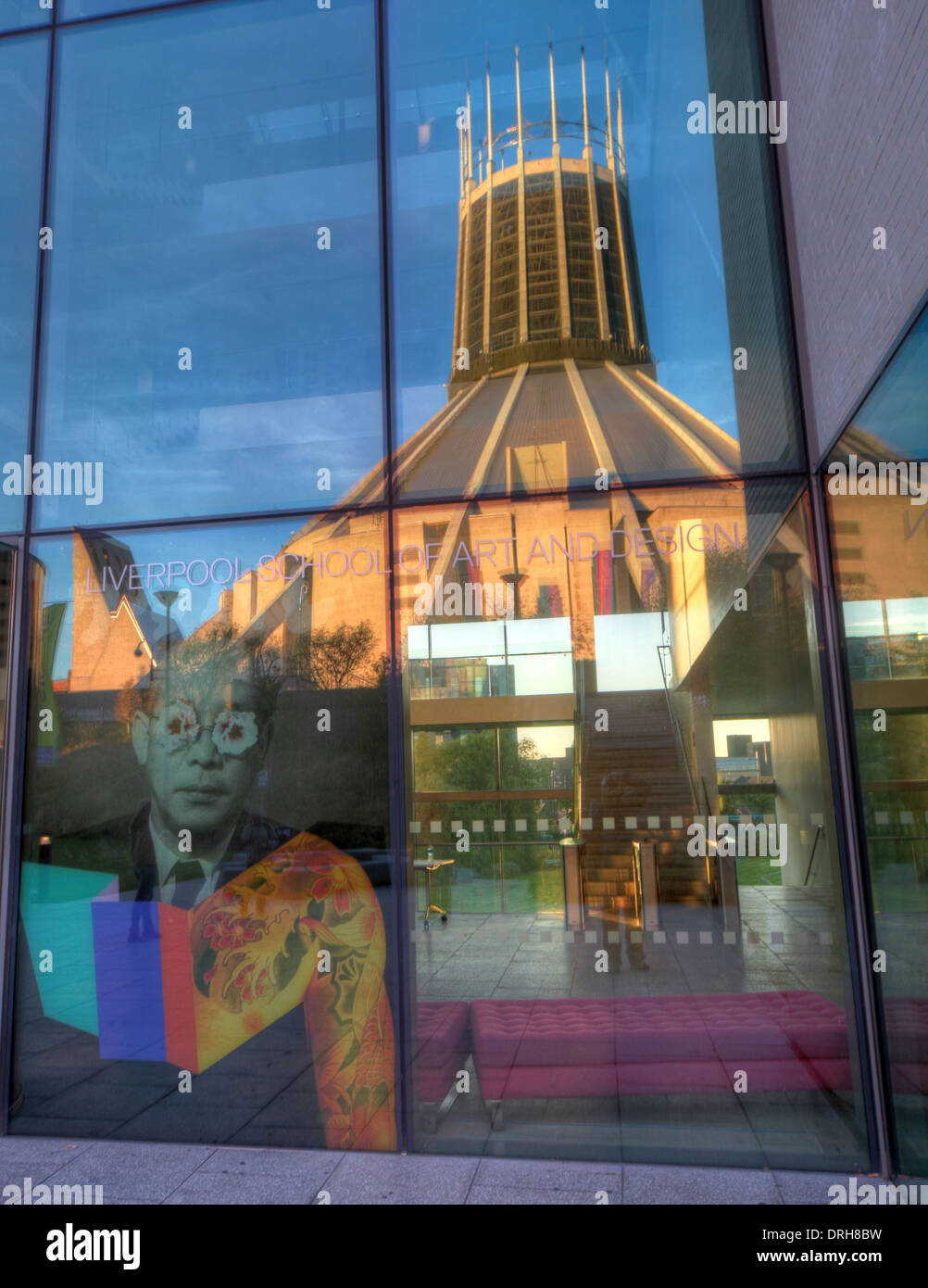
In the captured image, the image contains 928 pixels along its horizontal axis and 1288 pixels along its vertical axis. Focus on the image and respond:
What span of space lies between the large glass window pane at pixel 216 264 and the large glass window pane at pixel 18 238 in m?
0.14

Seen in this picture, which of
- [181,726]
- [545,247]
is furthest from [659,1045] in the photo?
[545,247]

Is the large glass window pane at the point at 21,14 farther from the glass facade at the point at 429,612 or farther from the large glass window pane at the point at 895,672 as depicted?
the large glass window pane at the point at 895,672

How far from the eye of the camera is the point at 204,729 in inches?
204

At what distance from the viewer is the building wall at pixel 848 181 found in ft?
10.9

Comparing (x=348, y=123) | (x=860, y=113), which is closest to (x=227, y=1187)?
(x=860, y=113)

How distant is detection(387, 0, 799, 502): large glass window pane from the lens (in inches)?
195

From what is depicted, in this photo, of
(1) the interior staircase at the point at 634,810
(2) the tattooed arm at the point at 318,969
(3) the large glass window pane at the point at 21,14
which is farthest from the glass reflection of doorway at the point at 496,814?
(3) the large glass window pane at the point at 21,14

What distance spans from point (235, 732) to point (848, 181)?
4.05 meters

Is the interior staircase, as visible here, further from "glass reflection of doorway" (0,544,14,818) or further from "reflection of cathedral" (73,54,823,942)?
"glass reflection of doorway" (0,544,14,818)

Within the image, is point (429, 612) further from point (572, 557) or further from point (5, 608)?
point (5, 608)

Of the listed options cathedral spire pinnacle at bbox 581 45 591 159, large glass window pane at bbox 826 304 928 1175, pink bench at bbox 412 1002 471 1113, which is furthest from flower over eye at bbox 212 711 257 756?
cathedral spire pinnacle at bbox 581 45 591 159
